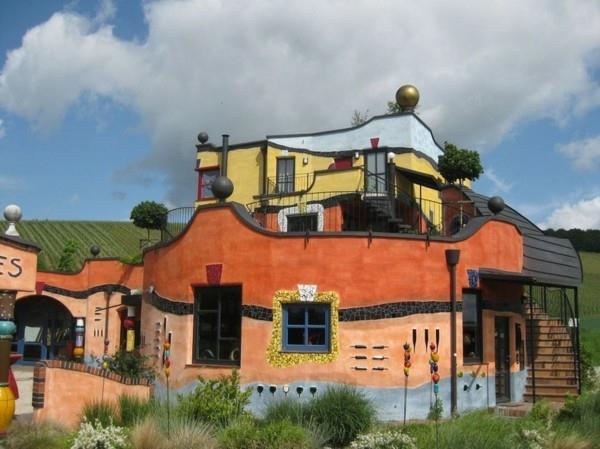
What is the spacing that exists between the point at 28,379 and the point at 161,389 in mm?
10138

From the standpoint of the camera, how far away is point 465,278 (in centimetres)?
1528

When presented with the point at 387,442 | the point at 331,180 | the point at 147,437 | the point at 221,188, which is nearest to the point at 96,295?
the point at 331,180

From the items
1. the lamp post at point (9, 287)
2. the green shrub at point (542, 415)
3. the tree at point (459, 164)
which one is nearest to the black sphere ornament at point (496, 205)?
the tree at point (459, 164)

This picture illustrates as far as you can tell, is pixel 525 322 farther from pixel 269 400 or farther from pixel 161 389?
pixel 161 389

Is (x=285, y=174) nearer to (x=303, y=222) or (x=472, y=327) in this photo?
(x=303, y=222)

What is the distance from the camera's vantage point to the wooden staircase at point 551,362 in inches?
679

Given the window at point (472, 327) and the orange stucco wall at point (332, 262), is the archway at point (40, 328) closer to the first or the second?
the orange stucco wall at point (332, 262)

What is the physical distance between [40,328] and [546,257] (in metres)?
21.0

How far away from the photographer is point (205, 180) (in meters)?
27.2

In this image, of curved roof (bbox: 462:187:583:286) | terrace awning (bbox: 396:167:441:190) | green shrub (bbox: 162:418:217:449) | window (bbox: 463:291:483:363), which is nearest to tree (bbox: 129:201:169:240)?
terrace awning (bbox: 396:167:441:190)

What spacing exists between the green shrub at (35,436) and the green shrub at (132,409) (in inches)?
40.8

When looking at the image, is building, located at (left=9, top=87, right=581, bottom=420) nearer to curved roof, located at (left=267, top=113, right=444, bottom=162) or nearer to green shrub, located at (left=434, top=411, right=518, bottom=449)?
green shrub, located at (left=434, top=411, right=518, bottom=449)

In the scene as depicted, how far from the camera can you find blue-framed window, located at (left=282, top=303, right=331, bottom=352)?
47.1 ft

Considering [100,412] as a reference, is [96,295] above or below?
above
